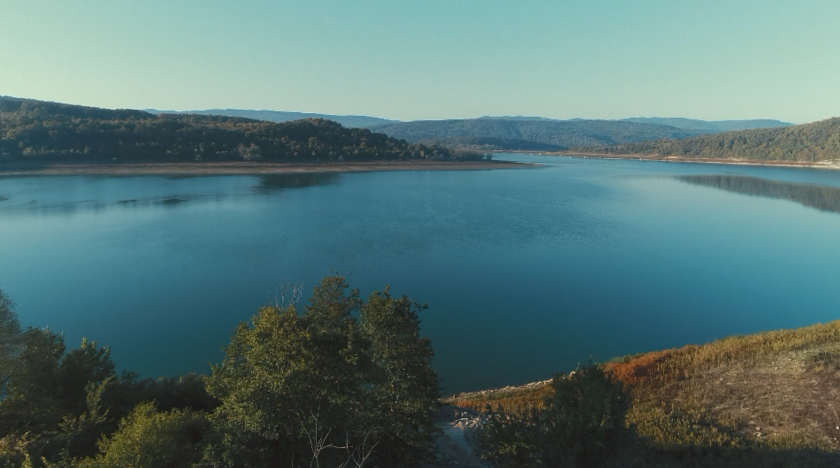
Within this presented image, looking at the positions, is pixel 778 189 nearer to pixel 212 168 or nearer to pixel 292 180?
pixel 292 180

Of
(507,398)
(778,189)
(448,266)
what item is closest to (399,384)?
(507,398)

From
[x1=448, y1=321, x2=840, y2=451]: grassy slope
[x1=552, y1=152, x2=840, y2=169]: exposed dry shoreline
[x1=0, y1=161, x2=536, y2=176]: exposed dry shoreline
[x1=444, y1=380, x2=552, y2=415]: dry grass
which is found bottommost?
[x1=444, y1=380, x2=552, y2=415]: dry grass

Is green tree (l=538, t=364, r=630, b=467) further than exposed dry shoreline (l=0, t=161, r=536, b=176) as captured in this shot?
No

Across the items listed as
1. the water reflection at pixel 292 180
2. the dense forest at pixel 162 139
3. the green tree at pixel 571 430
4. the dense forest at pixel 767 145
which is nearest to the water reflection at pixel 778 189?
the dense forest at pixel 767 145

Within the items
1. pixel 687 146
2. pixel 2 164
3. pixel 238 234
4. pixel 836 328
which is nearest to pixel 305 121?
pixel 2 164

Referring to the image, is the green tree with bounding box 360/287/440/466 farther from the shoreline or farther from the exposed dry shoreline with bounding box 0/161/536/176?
the shoreline

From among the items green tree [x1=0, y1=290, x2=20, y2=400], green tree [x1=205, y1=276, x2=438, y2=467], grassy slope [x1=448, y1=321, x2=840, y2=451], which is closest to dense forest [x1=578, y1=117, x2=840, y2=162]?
grassy slope [x1=448, y1=321, x2=840, y2=451]
